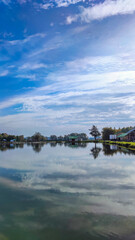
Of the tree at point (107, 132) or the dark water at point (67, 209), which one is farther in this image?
the tree at point (107, 132)

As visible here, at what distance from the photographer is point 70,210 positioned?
8844 millimetres

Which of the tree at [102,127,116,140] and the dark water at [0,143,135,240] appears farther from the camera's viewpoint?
the tree at [102,127,116,140]

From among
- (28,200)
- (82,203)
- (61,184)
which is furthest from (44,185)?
(82,203)

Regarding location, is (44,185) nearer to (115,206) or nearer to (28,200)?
(28,200)

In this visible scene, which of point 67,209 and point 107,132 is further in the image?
A: point 107,132

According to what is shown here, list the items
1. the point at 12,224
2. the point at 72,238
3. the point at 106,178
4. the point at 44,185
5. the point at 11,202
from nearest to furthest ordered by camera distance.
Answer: the point at 72,238
the point at 12,224
the point at 11,202
the point at 44,185
the point at 106,178

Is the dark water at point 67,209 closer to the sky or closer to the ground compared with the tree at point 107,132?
closer to the ground

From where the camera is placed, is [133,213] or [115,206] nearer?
[133,213]

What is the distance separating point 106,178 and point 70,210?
7.66 meters

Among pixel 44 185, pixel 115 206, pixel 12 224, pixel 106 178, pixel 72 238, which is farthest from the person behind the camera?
pixel 106 178

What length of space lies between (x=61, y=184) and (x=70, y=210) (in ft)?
16.4

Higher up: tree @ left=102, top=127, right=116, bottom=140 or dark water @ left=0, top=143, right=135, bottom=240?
tree @ left=102, top=127, right=116, bottom=140

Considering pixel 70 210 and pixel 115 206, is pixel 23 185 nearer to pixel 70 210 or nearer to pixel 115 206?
pixel 70 210

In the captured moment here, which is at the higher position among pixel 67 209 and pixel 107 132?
pixel 107 132
